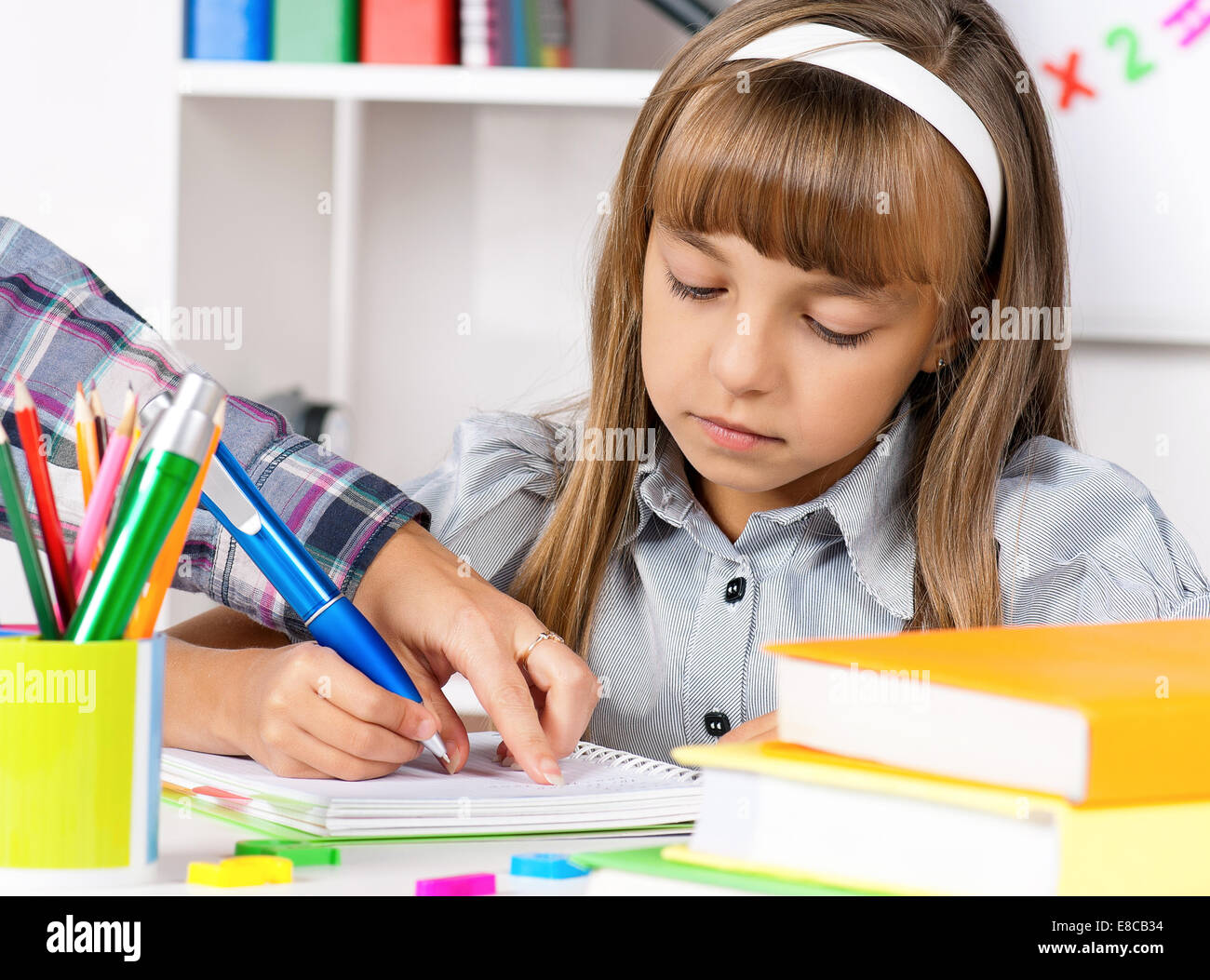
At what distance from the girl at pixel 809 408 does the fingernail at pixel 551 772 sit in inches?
4.9

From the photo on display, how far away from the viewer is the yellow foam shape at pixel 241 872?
43 cm

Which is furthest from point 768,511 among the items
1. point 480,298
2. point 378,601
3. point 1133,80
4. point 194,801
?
point 480,298

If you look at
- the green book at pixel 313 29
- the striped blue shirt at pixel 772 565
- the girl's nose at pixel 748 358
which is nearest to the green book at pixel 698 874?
the girl's nose at pixel 748 358

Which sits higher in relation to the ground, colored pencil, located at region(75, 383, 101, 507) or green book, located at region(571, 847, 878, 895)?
colored pencil, located at region(75, 383, 101, 507)

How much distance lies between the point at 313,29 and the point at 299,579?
100 cm

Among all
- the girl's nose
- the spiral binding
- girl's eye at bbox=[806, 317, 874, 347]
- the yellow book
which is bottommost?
the spiral binding

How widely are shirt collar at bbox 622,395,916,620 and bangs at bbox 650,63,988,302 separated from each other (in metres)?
0.13

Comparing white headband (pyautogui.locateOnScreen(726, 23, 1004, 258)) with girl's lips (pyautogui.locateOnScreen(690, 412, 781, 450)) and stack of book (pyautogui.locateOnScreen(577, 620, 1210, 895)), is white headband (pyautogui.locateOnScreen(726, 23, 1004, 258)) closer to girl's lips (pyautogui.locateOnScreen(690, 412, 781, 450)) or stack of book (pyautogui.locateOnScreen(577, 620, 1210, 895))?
girl's lips (pyautogui.locateOnScreen(690, 412, 781, 450))

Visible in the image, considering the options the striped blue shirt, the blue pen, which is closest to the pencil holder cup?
the blue pen

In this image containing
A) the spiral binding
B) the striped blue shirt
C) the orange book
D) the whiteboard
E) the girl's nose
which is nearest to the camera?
the orange book

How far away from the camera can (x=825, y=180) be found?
2.47ft

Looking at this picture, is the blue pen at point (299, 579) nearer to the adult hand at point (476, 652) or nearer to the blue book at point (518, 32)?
the adult hand at point (476, 652)

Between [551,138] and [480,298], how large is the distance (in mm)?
213

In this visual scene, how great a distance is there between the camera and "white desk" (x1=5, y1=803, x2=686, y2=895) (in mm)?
426
